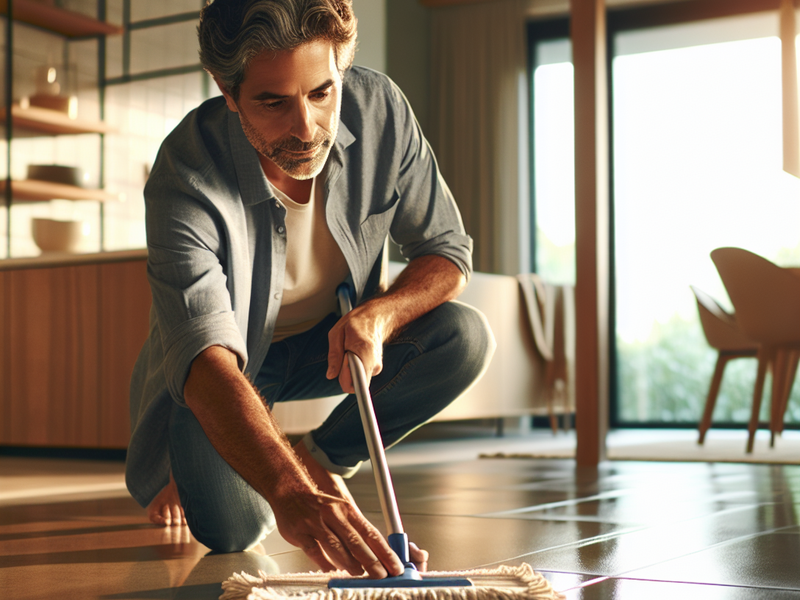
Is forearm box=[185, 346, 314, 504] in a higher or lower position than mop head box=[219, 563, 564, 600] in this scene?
higher

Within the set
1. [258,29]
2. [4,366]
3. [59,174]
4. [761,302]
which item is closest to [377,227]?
[258,29]

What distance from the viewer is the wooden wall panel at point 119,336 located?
8.93 ft

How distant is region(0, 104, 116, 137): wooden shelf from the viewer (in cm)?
424

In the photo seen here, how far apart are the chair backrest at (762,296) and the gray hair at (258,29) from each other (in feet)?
7.66

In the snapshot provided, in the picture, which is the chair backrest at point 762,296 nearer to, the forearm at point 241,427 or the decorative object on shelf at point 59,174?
the forearm at point 241,427

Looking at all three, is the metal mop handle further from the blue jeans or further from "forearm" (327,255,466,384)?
the blue jeans

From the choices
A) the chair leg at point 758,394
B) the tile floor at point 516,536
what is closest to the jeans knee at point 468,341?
the tile floor at point 516,536

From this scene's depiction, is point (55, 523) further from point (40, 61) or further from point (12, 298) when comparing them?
point (40, 61)

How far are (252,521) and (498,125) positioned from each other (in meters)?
5.12

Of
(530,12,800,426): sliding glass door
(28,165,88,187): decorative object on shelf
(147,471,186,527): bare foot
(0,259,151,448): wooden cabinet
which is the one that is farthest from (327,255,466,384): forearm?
(530,12,800,426): sliding glass door

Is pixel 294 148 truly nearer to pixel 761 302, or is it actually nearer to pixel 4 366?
pixel 4 366

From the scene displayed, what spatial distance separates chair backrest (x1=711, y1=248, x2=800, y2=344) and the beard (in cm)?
233

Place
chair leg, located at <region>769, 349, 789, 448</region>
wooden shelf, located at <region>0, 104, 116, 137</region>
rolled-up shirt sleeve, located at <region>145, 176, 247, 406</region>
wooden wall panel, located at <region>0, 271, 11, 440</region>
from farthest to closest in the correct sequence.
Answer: wooden shelf, located at <region>0, 104, 116, 137</region>
chair leg, located at <region>769, 349, 789, 448</region>
wooden wall panel, located at <region>0, 271, 11, 440</region>
rolled-up shirt sleeve, located at <region>145, 176, 247, 406</region>

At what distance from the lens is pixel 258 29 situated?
1111mm
